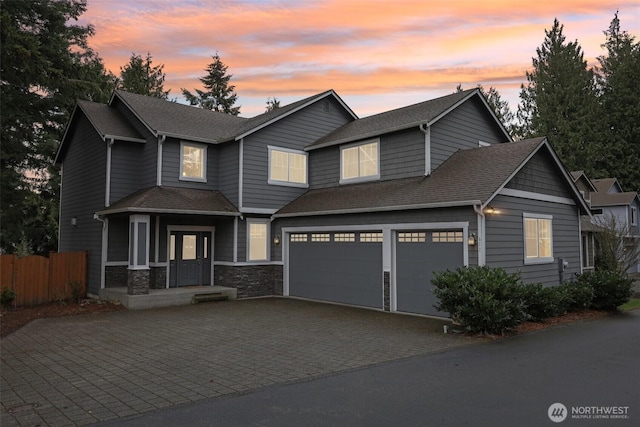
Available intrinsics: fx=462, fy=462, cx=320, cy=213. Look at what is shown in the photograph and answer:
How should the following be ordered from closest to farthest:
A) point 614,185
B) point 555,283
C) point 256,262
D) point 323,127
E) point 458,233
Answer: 1. point 458,233
2. point 555,283
3. point 256,262
4. point 323,127
5. point 614,185

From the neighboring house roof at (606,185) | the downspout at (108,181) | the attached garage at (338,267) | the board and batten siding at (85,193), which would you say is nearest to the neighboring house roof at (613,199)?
the neighboring house roof at (606,185)

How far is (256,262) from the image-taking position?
1681 cm

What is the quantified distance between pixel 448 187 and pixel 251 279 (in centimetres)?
779

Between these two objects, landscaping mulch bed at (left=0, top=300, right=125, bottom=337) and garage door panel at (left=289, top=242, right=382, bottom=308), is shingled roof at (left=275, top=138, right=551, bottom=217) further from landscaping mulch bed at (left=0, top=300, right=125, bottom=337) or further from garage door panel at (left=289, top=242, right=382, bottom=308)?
landscaping mulch bed at (left=0, top=300, right=125, bottom=337)

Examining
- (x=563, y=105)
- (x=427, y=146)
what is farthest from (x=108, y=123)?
(x=563, y=105)

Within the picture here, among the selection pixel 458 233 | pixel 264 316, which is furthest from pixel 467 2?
pixel 264 316

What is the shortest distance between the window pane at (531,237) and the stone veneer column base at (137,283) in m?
11.4

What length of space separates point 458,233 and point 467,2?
20.0 ft

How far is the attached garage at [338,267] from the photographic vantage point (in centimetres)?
1391

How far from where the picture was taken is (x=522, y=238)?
41.8 ft

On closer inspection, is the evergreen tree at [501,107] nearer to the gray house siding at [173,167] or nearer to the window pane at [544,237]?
the window pane at [544,237]

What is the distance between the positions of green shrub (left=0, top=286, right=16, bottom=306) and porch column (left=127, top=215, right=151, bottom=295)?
356cm

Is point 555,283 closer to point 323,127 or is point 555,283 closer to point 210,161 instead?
point 323,127

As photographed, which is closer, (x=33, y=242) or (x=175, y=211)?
(x=175, y=211)
